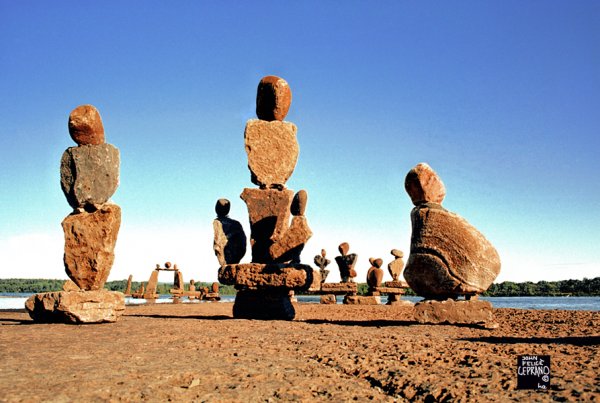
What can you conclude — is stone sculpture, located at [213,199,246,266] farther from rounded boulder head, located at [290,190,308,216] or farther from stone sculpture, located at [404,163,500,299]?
stone sculpture, located at [404,163,500,299]

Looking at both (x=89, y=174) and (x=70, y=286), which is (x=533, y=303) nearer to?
(x=70, y=286)

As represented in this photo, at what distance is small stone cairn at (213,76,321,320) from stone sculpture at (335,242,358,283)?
30.5 ft

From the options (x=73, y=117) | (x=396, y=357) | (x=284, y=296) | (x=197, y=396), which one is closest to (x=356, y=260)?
(x=284, y=296)

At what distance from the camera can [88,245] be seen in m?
7.64

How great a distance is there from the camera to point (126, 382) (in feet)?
10.5

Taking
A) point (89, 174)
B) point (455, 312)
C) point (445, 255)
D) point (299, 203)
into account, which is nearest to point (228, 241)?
point (299, 203)

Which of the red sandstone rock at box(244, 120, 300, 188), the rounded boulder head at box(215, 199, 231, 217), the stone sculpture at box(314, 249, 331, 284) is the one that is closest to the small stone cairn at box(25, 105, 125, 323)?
the rounded boulder head at box(215, 199, 231, 217)

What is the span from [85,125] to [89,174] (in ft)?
2.67

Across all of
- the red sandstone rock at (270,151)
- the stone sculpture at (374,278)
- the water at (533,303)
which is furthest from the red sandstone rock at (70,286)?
the stone sculpture at (374,278)

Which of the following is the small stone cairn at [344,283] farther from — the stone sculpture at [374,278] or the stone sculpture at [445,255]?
the stone sculpture at [445,255]

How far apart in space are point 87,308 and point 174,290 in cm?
1778

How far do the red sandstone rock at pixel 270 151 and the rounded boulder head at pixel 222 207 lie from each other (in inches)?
40.0

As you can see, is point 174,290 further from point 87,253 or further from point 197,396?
point 197,396

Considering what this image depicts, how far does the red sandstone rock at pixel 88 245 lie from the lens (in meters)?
7.63
